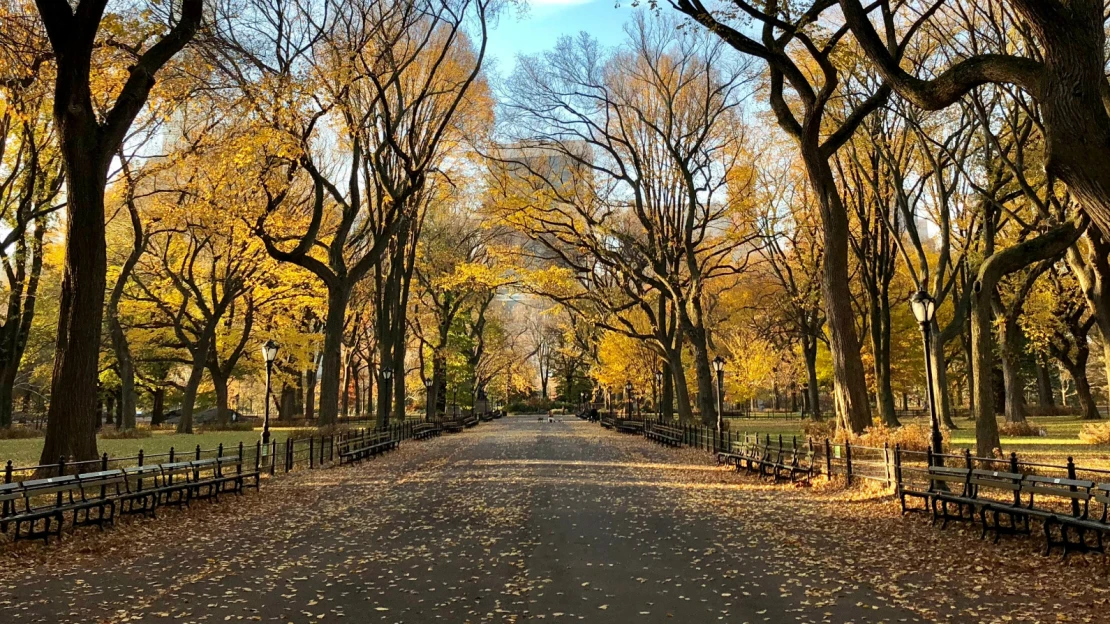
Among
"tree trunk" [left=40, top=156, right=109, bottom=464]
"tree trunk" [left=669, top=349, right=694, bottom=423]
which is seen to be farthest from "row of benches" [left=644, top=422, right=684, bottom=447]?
"tree trunk" [left=40, top=156, right=109, bottom=464]

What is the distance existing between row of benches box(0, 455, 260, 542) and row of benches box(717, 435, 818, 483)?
436 inches

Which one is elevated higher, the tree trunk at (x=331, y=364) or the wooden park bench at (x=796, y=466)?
the tree trunk at (x=331, y=364)

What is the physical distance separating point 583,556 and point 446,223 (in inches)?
1286

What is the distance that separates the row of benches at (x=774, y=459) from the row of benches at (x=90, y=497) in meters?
11.1

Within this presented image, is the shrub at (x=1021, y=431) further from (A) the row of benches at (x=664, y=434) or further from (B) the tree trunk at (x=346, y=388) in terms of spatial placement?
(B) the tree trunk at (x=346, y=388)

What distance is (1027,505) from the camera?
9359 millimetres

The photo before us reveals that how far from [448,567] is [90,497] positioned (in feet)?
24.6

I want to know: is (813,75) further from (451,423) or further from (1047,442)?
(451,423)

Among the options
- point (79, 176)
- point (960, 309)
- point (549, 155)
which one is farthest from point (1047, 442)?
point (79, 176)

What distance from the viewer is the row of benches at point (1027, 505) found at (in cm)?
735

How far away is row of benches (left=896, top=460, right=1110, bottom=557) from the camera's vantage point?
7348mm

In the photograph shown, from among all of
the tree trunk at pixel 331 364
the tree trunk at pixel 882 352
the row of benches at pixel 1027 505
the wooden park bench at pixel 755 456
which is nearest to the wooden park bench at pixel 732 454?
the wooden park bench at pixel 755 456

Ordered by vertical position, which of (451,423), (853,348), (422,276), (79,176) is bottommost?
(451,423)

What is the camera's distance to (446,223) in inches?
1534
